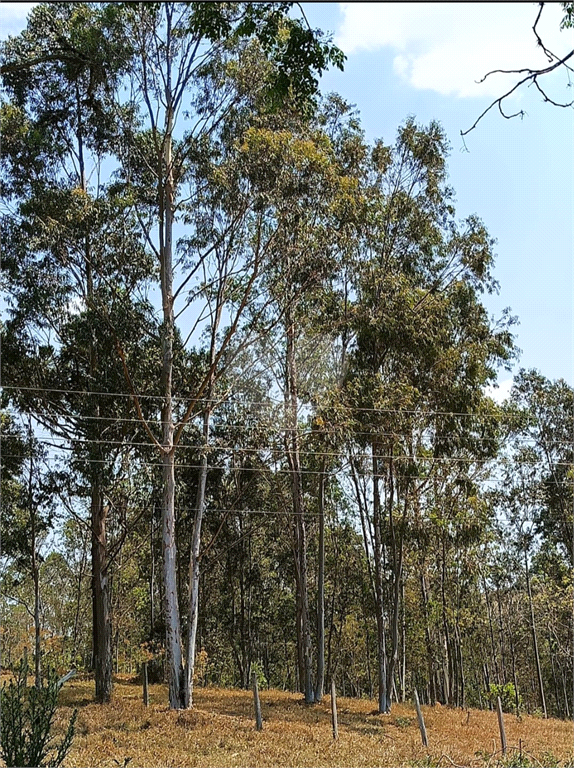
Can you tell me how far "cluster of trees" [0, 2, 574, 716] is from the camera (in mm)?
9281

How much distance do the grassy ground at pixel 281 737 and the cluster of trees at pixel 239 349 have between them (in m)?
0.72

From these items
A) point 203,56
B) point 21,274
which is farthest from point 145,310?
point 203,56

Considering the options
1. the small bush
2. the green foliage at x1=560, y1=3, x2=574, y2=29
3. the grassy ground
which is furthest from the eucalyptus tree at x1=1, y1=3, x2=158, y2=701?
the green foliage at x1=560, y1=3, x2=574, y2=29

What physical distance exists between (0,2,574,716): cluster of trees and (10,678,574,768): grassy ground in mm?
725

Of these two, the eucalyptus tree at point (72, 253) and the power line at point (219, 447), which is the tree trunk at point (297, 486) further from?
the eucalyptus tree at point (72, 253)

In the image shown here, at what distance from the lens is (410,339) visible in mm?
11312

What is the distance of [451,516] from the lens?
12523 mm

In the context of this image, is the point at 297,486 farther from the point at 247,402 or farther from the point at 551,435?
the point at 551,435

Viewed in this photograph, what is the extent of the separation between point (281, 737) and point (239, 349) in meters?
4.82

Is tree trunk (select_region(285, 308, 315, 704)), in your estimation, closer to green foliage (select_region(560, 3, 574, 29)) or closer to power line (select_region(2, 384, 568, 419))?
power line (select_region(2, 384, 568, 419))

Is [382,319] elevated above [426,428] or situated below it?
above

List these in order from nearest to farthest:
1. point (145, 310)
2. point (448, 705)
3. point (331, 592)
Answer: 1. point (145, 310)
2. point (448, 705)
3. point (331, 592)

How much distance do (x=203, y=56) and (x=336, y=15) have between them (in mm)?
5636

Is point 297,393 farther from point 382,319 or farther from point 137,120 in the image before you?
point 137,120
